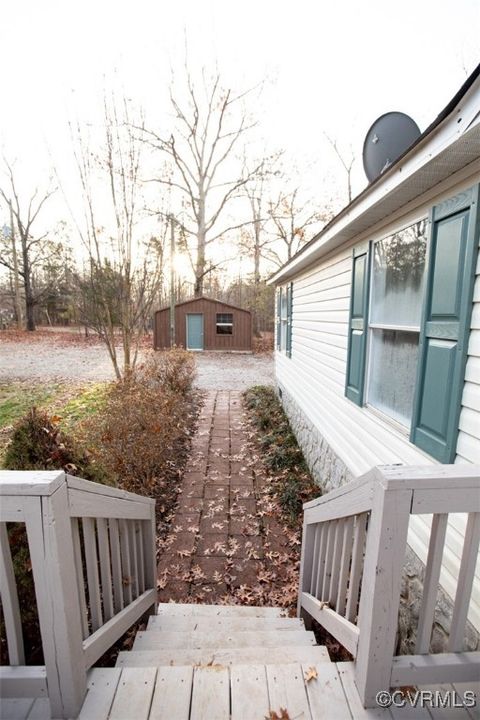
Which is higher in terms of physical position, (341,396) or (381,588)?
(381,588)

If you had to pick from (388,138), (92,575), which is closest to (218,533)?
(92,575)

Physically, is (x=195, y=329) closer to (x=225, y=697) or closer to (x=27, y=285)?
(x=27, y=285)

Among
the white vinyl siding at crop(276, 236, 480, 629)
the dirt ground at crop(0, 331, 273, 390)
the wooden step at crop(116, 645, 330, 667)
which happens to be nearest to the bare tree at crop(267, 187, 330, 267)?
the dirt ground at crop(0, 331, 273, 390)

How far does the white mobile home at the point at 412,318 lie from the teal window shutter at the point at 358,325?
0.04 feet

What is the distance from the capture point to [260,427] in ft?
22.3

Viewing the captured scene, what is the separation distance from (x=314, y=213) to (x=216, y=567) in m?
21.6

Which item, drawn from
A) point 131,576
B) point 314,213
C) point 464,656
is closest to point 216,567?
point 131,576

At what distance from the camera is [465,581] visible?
1.12 m

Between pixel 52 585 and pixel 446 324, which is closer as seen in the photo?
pixel 52 585

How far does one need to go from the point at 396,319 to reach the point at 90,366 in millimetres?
13266

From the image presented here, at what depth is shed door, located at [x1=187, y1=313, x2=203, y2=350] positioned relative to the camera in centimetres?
1907

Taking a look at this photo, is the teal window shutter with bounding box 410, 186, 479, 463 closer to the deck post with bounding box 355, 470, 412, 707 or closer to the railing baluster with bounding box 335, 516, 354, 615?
the railing baluster with bounding box 335, 516, 354, 615

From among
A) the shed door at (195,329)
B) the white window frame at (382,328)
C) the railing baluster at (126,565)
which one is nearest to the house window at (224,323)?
the shed door at (195,329)

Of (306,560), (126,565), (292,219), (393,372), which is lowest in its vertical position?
(306,560)
